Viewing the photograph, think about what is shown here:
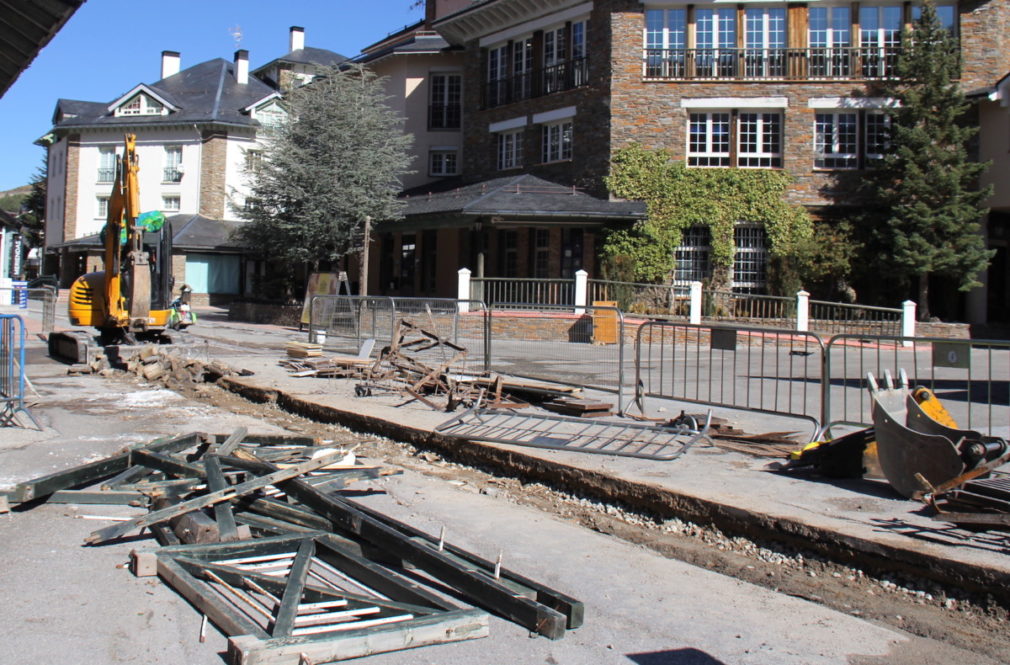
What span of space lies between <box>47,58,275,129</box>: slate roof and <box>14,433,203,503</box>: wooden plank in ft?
142

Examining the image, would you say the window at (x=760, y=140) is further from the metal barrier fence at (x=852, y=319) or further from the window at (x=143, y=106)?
the window at (x=143, y=106)

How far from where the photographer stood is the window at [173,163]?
49062 millimetres

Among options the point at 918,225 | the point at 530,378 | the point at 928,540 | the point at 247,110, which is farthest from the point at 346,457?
the point at 247,110

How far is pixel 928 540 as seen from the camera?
17.9ft

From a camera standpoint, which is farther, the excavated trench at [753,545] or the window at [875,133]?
the window at [875,133]

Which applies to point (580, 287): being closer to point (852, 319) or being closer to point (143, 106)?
point (852, 319)

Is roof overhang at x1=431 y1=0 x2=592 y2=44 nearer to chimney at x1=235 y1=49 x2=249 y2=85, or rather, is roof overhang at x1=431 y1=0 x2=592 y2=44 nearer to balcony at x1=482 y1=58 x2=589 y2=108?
balcony at x1=482 y1=58 x2=589 y2=108

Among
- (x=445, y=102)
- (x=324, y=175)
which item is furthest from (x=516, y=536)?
(x=445, y=102)

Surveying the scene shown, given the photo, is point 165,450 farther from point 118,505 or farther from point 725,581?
point 725,581

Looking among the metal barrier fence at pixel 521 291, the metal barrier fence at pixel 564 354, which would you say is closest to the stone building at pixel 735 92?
the metal barrier fence at pixel 521 291

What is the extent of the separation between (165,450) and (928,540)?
6351 mm

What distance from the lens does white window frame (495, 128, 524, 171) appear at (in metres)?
32.9

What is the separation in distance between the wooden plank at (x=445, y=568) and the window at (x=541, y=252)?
81.7 ft

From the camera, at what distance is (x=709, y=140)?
28.4 m
